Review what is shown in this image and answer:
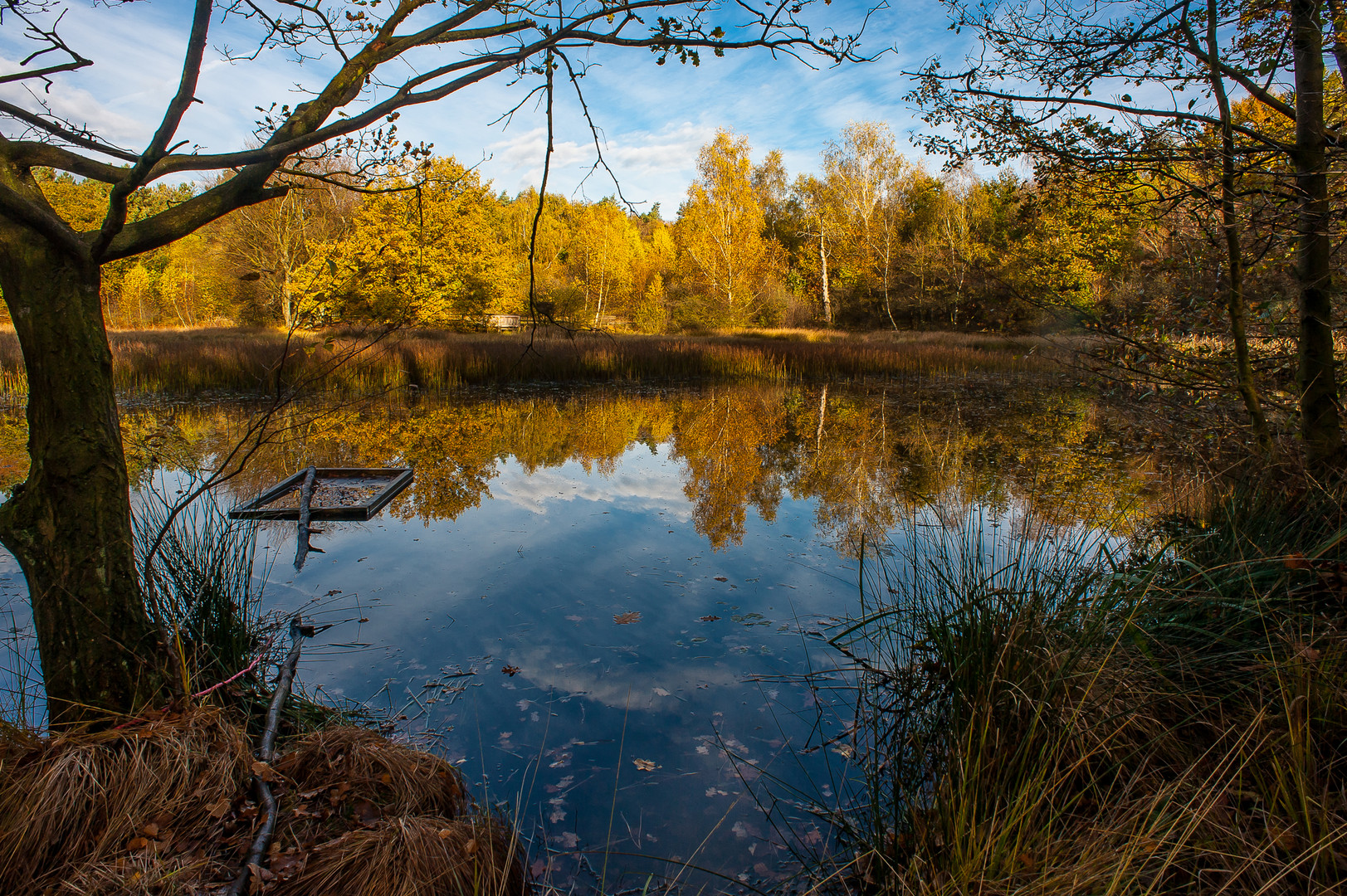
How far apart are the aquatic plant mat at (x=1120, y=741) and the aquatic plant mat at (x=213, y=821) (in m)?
1.06

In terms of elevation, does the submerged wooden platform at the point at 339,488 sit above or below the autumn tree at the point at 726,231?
below

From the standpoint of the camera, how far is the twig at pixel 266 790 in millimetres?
1490

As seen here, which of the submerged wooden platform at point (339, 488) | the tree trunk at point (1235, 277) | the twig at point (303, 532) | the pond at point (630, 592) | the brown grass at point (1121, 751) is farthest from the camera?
the submerged wooden platform at point (339, 488)

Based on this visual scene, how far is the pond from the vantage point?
2111 millimetres

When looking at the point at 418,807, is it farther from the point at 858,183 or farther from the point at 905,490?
the point at 858,183

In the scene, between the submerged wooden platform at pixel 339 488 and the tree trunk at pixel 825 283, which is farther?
the tree trunk at pixel 825 283

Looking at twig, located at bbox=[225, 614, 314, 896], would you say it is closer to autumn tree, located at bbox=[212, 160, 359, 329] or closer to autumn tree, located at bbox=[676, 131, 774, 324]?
autumn tree, located at bbox=[212, 160, 359, 329]

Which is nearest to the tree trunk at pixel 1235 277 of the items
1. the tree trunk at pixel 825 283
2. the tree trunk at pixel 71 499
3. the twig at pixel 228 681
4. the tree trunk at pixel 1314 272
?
the tree trunk at pixel 1314 272

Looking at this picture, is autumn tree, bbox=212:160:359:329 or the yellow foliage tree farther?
autumn tree, bbox=212:160:359:329

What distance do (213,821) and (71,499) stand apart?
0.93 m

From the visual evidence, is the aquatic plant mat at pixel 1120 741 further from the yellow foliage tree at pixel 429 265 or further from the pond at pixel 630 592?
the yellow foliage tree at pixel 429 265

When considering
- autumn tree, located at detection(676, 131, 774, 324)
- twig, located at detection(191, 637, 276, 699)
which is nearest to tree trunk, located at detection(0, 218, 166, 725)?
twig, located at detection(191, 637, 276, 699)

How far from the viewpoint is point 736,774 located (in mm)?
2236

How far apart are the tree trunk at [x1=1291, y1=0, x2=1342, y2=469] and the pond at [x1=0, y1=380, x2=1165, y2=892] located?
0.89 meters
